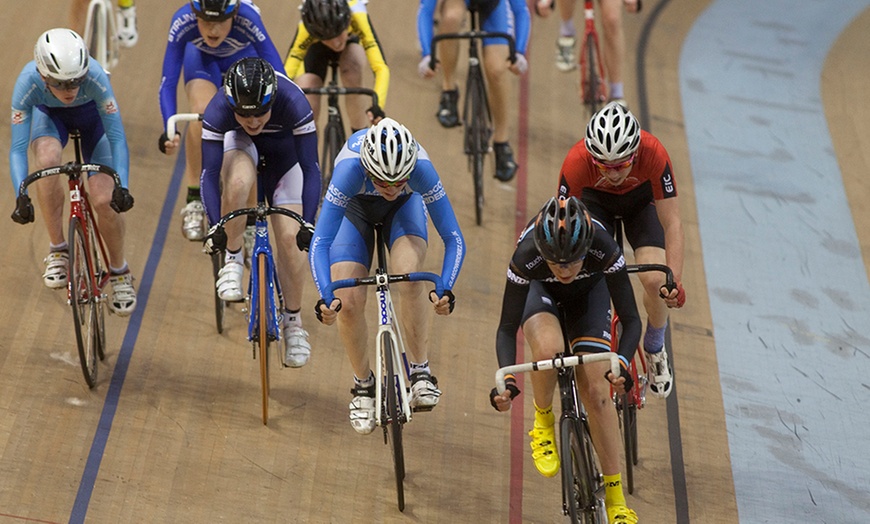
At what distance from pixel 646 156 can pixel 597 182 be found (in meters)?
0.24

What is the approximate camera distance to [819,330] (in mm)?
6785

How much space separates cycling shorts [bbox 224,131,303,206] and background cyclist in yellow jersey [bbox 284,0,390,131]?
782mm

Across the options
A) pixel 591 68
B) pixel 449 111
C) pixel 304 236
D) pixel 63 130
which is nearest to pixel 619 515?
pixel 304 236

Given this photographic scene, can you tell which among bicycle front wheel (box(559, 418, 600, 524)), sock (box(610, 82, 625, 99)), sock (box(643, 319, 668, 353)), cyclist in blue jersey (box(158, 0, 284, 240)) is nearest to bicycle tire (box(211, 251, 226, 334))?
cyclist in blue jersey (box(158, 0, 284, 240))

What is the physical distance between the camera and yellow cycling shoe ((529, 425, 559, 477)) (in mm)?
4746

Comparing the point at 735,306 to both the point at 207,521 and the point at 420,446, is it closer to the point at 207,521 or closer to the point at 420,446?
the point at 420,446

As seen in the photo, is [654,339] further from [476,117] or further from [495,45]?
[495,45]

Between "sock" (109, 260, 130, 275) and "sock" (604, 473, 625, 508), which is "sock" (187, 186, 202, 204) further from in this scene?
"sock" (604, 473, 625, 508)

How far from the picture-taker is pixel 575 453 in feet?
14.8

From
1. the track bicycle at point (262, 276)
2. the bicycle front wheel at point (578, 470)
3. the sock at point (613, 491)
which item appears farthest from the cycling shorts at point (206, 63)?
the sock at point (613, 491)

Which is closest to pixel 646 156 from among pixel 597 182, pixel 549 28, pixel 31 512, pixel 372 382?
pixel 597 182

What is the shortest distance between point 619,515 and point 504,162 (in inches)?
137

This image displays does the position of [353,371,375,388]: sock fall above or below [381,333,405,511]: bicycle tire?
below

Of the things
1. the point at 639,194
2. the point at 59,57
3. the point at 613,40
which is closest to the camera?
the point at 59,57
